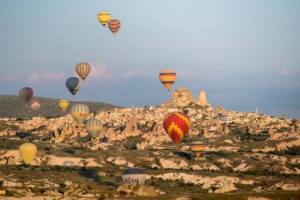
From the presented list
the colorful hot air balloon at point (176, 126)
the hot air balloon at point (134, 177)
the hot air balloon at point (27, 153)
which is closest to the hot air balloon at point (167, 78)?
the colorful hot air balloon at point (176, 126)

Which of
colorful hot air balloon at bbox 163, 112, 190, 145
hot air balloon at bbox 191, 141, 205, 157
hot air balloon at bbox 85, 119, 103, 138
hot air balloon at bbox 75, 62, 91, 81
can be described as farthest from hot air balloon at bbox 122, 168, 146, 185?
hot air balloon at bbox 191, 141, 205, 157

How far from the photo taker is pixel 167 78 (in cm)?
18175

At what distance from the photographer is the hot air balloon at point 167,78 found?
18100 cm

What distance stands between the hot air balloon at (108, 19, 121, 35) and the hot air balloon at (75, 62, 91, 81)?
498 inches

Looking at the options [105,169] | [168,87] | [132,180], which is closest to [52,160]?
[105,169]

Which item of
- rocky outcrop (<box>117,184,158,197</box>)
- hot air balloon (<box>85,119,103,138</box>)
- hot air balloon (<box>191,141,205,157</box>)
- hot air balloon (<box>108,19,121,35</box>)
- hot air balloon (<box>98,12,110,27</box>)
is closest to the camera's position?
rocky outcrop (<box>117,184,158,197</box>)

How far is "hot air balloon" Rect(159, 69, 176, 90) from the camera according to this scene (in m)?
181

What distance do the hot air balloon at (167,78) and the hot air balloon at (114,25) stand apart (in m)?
15.0

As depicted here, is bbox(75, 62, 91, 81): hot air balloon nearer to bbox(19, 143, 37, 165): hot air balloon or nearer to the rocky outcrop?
bbox(19, 143, 37, 165): hot air balloon

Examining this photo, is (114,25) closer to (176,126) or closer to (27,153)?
(176,126)

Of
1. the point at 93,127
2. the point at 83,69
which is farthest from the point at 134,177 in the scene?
the point at 83,69

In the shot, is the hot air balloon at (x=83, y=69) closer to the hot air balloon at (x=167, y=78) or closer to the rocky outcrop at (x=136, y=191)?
the hot air balloon at (x=167, y=78)

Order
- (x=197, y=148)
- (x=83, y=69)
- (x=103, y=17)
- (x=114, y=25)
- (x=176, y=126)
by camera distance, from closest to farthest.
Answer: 1. (x=176, y=126)
2. (x=103, y=17)
3. (x=114, y=25)
4. (x=83, y=69)
5. (x=197, y=148)

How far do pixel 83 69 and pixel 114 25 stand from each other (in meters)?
13.9
